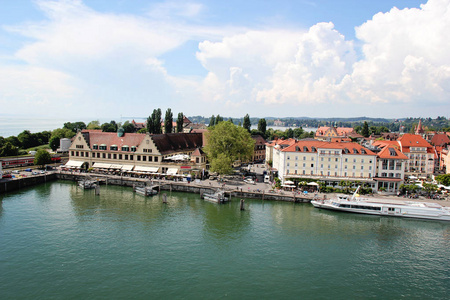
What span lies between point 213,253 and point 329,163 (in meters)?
34.3

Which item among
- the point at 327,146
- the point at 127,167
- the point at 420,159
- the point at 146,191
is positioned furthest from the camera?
the point at 420,159

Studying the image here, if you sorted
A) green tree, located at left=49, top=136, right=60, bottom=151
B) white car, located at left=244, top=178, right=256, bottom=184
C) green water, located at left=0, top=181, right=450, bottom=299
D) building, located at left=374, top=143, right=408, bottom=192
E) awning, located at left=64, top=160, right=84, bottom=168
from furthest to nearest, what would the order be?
green tree, located at left=49, top=136, right=60, bottom=151 → awning, located at left=64, top=160, right=84, bottom=168 → white car, located at left=244, top=178, right=256, bottom=184 → building, located at left=374, top=143, right=408, bottom=192 → green water, located at left=0, top=181, right=450, bottom=299

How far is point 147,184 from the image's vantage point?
6309 centimetres

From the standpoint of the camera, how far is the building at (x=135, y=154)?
2763 inches

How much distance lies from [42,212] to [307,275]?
1442 inches

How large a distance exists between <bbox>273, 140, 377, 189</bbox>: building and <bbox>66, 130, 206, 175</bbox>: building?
791 inches

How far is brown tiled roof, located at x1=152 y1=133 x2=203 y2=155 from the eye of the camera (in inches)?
2876

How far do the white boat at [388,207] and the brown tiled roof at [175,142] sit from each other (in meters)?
36.2

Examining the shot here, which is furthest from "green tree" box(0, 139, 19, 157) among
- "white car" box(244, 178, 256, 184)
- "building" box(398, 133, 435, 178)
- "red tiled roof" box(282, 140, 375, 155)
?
"building" box(398, 133, 435, 178)

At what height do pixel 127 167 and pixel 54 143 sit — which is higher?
pixel 54 143

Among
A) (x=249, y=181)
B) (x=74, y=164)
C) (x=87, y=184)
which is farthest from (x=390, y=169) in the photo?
(x=74, y=164)

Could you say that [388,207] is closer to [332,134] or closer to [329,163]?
[329,163]

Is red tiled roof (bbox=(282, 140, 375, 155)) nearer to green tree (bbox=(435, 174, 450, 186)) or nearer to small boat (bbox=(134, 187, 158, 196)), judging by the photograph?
green tree (bbox=(435, 174, 450, 186))

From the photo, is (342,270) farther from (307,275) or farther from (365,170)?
(365,170)
